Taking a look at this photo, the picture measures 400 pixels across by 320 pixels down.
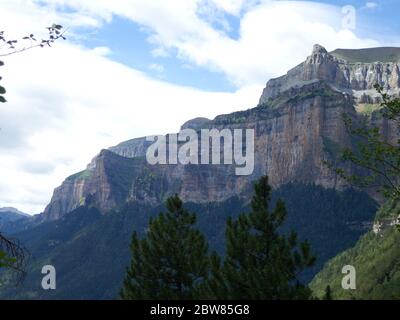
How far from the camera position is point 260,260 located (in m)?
40.3

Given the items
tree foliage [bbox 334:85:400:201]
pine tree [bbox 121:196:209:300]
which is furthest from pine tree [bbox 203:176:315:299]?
tree foliage [bbox 334:85:400:201]

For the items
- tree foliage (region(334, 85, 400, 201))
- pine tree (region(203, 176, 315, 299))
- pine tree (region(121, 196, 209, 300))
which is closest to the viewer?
tree foliage (region(334, 85, 400, 201))

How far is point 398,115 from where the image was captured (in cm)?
2378

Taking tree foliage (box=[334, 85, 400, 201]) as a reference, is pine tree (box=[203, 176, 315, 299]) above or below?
below

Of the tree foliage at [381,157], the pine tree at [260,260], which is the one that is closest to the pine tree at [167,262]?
the pine tree at [260,260]

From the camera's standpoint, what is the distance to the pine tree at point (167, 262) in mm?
44562

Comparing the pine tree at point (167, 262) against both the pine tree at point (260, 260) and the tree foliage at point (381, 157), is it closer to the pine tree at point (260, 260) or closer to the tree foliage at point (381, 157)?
the pine tree at point (260, 260)

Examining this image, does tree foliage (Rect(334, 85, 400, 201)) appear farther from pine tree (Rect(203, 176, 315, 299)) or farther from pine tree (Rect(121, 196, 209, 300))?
pine tree (Rect(121, 196, 209, 300))

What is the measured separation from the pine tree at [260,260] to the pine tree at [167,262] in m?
3.95

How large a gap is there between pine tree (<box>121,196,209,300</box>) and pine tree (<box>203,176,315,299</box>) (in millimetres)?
3952

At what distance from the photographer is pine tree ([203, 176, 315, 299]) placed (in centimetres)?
3769
